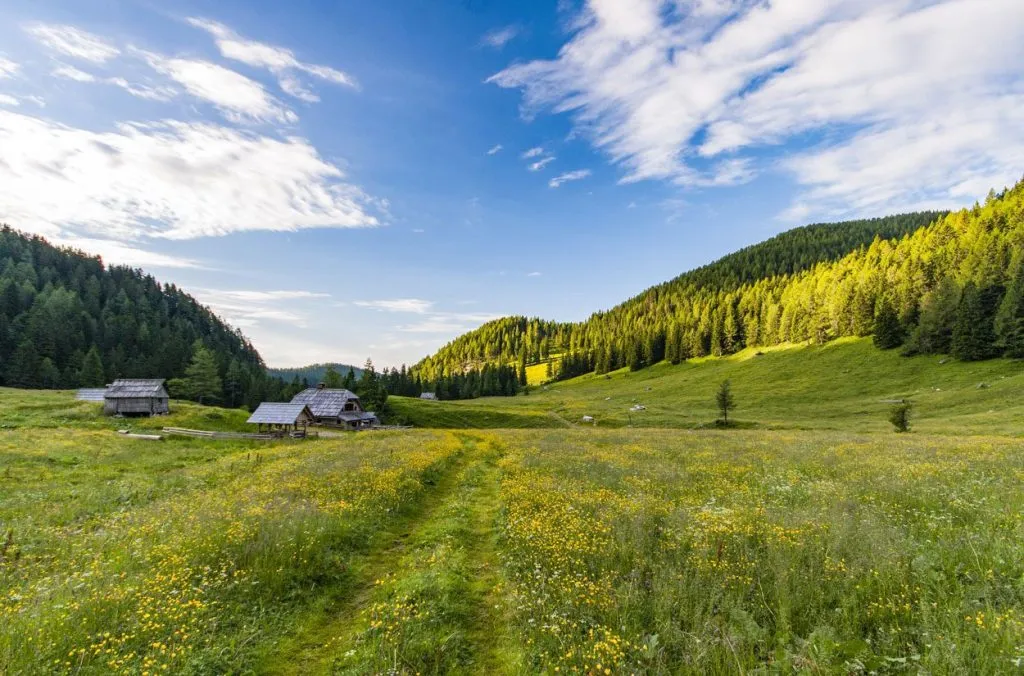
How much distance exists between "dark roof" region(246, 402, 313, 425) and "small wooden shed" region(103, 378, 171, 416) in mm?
20525

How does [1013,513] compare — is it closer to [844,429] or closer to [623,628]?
[623,628]

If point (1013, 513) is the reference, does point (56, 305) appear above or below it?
above

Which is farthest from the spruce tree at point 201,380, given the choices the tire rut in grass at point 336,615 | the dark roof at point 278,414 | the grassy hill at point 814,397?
the tire rut in grass at point 336,615

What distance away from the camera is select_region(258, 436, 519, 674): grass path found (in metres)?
6.74

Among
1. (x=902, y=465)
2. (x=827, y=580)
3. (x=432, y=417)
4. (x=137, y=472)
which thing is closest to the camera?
(x=827, y=580)

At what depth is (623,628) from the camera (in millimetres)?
6812

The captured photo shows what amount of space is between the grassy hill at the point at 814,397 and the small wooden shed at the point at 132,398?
3960 centimetres

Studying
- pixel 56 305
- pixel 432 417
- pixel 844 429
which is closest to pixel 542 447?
pixel 844 429

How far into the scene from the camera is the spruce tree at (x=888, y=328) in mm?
86062

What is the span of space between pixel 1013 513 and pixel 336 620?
15.8 m

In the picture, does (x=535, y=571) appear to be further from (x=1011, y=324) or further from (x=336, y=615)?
(x=1011, y=324)

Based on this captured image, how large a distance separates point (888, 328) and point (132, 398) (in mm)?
142027

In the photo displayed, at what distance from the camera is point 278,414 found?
55750 mm

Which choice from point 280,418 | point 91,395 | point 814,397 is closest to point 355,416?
point 280,418
